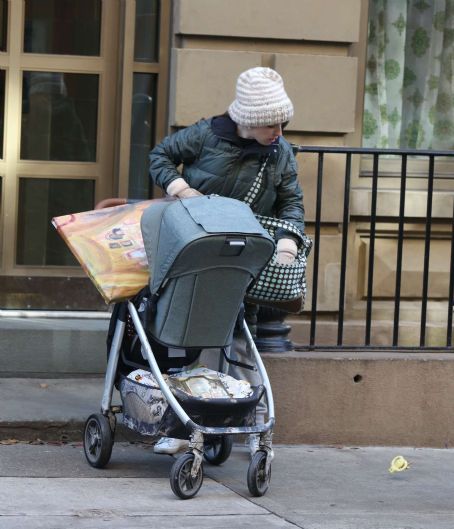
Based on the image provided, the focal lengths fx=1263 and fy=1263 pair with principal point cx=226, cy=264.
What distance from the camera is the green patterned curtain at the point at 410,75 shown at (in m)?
8.46

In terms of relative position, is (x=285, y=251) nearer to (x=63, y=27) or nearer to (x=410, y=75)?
(x=63, y=27)

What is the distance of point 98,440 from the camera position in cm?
596

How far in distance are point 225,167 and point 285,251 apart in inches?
19.6

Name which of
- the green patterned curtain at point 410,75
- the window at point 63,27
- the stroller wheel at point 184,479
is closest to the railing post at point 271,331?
the stroller wheel at point 184,479

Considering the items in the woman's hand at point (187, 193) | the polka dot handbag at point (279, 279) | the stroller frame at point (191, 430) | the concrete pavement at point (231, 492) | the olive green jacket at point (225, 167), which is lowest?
the concrete pavement at point (231, 492)

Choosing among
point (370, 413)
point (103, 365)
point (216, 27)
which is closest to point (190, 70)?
point (216, 27)

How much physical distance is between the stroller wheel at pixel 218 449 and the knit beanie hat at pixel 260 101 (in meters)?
1.51

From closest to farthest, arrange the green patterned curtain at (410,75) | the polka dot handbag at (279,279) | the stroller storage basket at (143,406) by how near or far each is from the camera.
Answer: the stroller storage basket at (143,406) → the polka dot handbag at (279,279) → the green patterned curtain at (410,75)

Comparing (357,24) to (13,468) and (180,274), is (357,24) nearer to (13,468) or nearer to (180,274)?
(180,274)

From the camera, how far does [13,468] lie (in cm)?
594

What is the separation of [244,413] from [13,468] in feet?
3.83

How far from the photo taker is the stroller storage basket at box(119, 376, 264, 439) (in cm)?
551

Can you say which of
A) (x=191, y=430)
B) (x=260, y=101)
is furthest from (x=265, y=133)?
(x=191, y=430)

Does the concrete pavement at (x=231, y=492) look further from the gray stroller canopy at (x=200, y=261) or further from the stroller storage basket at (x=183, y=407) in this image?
the gray stroller canopy at (x=200, y=261)
